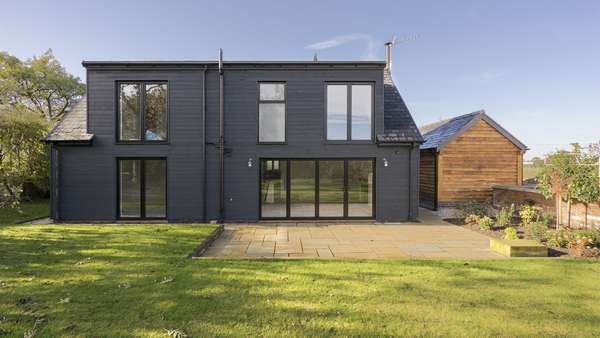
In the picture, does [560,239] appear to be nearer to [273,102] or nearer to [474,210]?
[474,210]

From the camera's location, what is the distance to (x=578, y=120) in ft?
54.1

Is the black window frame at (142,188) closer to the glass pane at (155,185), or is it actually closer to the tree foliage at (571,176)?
the glass pane at (155,185)

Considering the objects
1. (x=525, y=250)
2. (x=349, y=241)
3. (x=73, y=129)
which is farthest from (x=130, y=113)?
(x=525, y=250)

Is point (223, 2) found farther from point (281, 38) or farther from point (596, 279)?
point (596, 279)

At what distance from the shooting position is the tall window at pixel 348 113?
10.5 metres

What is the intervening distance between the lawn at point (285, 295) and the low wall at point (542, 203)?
13.3 ft

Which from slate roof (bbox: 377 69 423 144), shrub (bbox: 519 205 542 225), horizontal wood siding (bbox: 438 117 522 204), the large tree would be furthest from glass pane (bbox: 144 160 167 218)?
the large tree

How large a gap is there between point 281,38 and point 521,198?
14.0 m

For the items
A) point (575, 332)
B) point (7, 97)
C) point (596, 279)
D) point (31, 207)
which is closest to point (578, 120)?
point (596, 279)

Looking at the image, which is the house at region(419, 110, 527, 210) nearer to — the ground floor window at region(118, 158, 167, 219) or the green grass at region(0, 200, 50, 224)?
the ground floor window at region(118, 158, 167, 219)

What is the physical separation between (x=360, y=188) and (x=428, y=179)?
4998 mm

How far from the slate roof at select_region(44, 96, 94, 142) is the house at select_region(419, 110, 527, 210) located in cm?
1379

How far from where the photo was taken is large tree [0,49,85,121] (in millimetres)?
20656

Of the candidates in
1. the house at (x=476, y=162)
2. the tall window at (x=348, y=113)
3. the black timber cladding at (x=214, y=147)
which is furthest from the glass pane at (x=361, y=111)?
the house at (x=476, y=162)
